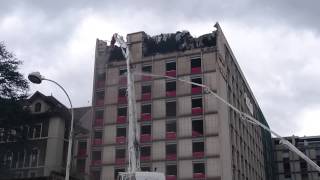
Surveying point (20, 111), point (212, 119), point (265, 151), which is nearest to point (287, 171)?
point (265, 151)

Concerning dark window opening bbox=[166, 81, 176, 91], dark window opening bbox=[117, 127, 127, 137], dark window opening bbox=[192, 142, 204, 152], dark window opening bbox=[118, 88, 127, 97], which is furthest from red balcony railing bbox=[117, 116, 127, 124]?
dark window opening bbox=[192, 142, 204, 152]

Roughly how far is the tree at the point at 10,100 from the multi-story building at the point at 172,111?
13.5 metres

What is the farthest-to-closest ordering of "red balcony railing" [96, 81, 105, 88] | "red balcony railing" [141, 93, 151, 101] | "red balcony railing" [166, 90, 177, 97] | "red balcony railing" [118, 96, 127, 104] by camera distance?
1. "red balcony railing" [96, 81, 105, 88]
2. "red balcony railing" [118, 96, 127, 104]
3. "red balcony railing" [141, 93, 151, 101]
4. "red balcony railing" [166, 90, 177, 97]

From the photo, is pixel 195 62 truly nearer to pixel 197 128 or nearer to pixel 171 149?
pixel 197 128

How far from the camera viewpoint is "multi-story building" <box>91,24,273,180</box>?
64.1m

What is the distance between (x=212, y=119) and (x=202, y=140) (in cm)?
334

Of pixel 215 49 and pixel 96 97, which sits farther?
pixel 96 97

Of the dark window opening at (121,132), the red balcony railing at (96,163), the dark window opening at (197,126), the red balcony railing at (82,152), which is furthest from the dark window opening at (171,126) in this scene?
the red balcony railing at (82,152)

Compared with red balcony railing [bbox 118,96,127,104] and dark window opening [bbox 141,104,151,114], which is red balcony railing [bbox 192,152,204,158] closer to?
dark window opening [bbox 141,104,151,114]

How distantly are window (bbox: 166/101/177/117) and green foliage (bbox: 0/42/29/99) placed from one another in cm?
2052

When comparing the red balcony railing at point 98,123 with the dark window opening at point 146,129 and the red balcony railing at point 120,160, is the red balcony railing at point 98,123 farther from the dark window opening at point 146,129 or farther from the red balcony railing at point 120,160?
the dark window opening at point 146,129

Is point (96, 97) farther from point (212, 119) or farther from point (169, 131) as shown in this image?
point (212, 119)

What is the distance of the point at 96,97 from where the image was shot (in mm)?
72938

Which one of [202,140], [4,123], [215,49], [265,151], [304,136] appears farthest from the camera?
[304,136]
